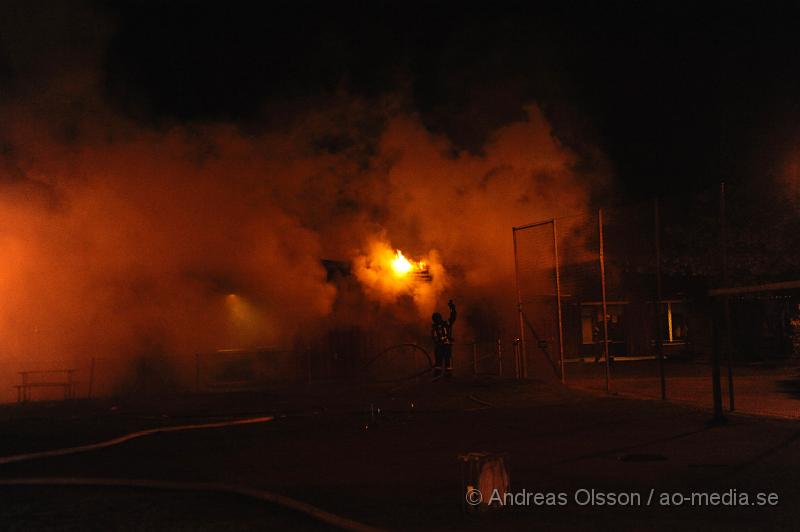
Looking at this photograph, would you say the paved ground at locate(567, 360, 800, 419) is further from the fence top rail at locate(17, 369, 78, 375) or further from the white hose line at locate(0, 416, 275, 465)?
the fence top rail at locate(17, 369, 78, 375)

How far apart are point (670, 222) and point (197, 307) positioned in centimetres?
1433

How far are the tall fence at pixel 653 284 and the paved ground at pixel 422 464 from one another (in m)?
3.83

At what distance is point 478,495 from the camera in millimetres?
6898

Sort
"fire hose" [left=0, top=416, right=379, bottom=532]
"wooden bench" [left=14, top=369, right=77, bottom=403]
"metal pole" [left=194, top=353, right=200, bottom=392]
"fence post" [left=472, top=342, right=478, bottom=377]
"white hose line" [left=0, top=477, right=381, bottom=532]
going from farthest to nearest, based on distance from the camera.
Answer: "fence post" [left=472, top=342, right=478, bottom=377], "metal pole" [left=194, top=353, right=200, bottom=392], "wooden bench" [left=14, top=369, right=77, bottom=403], "fire hose" [left=0, top=416, right=379, bottom=532], "white hose line" [left=0, top=477, right=381, bottom=532]

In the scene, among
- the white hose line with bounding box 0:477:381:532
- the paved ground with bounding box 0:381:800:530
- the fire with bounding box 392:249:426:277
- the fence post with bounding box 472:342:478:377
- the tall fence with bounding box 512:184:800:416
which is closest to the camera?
the white hose line with bounding box 0:477:381:532

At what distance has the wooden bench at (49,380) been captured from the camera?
19.5 metres

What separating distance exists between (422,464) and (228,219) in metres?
13.5

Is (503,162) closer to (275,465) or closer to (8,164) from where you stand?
(8,164)

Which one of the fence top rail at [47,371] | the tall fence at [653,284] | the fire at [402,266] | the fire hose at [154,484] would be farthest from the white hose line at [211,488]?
the fire at [402,266]

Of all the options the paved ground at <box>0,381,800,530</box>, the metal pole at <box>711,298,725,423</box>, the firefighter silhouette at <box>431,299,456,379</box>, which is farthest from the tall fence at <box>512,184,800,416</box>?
the paved ground at <box>0,381,800,530</box>

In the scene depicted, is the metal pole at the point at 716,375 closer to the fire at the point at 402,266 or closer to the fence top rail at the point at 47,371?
the fire at the point at 402,266

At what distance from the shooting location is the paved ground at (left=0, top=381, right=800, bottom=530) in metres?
7.01

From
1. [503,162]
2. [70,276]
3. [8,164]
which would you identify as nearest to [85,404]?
[70,276]

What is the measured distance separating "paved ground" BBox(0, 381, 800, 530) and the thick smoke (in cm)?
621
